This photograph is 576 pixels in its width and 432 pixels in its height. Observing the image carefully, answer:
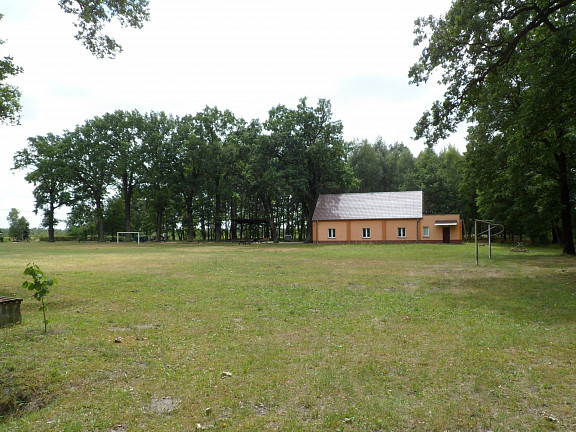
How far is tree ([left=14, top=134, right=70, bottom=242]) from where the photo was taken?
50034 mm

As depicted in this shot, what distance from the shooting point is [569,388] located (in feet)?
13.8

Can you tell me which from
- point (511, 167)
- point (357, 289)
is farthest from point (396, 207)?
point (357, 289)

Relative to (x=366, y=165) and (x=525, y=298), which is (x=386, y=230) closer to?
(x=366, y=165)

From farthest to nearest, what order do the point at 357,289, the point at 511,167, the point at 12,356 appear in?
the point at 511,167, the point at 357,289, the point at 12,356

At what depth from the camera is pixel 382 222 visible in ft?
144

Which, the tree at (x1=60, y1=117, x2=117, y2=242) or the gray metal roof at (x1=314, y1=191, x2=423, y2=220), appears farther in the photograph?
the tree at (x1=60, y1=117, x2=117, y2=242)

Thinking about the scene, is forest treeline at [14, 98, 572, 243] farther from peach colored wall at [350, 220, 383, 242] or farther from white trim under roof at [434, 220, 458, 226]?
peach colored wall at [350, 220, 383, 242]

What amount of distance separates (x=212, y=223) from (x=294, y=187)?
66.2 ft

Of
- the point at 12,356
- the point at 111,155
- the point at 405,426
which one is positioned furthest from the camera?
the point at 111,155

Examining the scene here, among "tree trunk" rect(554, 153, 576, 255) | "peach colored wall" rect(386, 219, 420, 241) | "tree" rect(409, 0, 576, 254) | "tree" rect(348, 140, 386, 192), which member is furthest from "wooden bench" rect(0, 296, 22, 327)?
"tree" rect(348, 140, 386, 192)

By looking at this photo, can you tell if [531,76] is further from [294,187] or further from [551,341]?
[294,187]

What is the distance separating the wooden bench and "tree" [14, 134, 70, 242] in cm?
5017

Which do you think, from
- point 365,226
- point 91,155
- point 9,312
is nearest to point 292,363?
point 9,312

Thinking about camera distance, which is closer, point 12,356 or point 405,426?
point 405,426
